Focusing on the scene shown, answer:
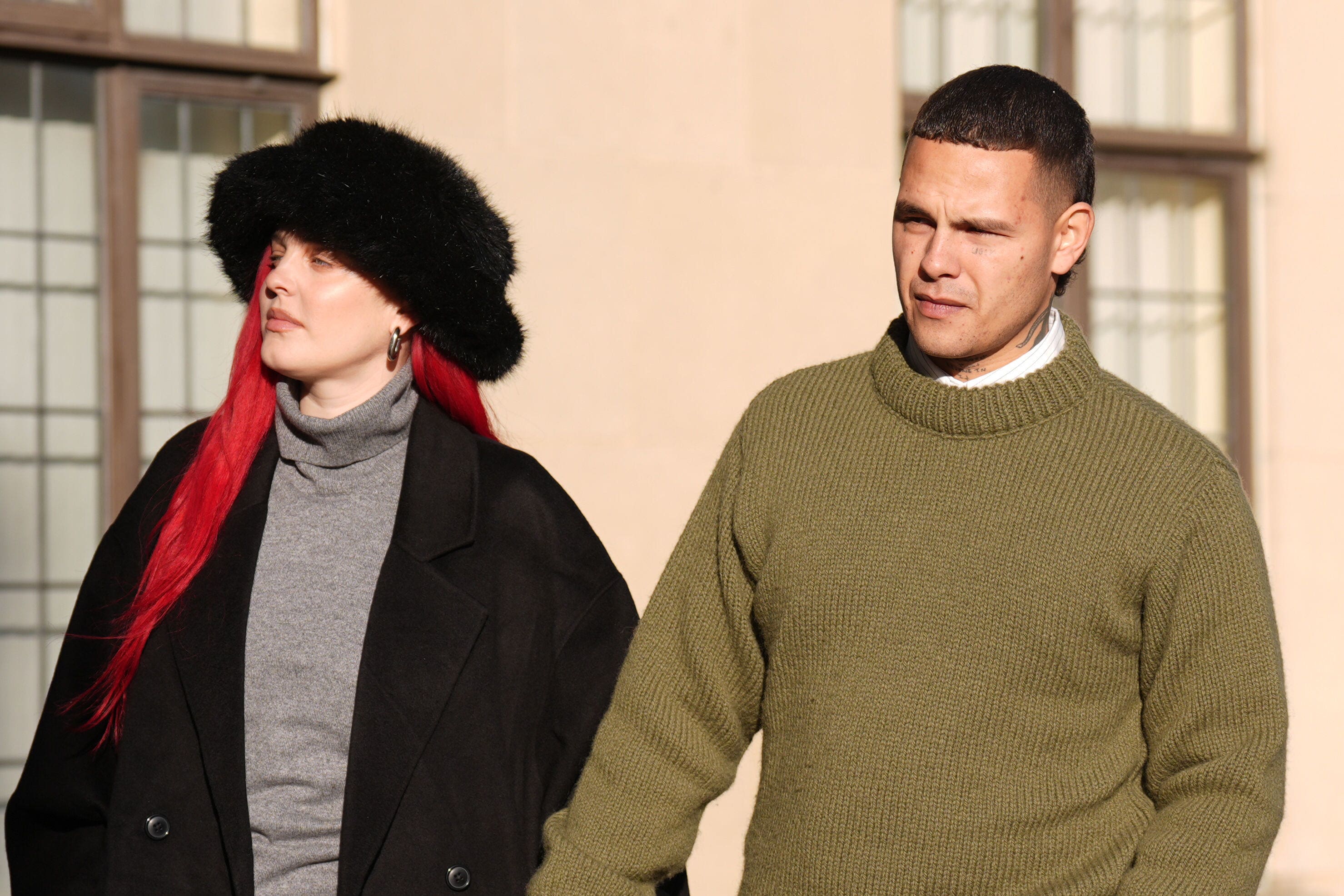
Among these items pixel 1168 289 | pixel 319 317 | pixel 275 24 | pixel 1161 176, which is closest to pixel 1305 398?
pixel 1168 289

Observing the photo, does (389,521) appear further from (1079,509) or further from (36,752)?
(1079,509)

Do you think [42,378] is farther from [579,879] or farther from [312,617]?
[579,879]

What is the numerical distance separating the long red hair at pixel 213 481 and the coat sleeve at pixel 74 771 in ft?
0.12

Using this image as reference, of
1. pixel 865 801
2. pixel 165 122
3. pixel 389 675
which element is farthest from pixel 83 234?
pixel 865 801

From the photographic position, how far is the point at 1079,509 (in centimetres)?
209

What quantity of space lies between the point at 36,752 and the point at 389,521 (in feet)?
2.40

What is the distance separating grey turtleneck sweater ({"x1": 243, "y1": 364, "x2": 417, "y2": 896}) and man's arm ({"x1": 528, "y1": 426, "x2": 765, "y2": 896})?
42 centimetres

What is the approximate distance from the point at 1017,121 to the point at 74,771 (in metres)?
1.89

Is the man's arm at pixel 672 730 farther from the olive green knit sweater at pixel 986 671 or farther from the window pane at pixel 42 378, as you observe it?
the window pane at pixel 42 378

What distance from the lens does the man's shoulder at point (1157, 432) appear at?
2.10 m

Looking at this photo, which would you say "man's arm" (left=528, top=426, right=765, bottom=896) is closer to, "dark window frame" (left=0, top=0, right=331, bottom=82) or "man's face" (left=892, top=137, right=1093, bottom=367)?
"man's face" (left=892, top=137, right=1093, bottom=367)

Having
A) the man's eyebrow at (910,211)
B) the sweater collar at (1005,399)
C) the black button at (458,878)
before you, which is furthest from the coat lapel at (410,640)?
the man's eyebrow at (910,211)

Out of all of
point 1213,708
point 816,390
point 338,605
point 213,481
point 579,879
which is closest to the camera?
point 1213,708

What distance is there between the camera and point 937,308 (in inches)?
84.0
